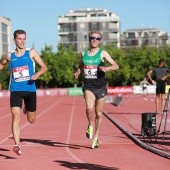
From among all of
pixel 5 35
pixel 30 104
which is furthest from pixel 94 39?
pixel 5 35

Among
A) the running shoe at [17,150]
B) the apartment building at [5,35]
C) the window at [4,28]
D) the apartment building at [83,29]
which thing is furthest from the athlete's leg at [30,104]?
the apartment building at [83,29]

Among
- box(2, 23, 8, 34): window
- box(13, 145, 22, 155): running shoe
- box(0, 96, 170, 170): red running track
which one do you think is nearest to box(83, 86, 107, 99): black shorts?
box(0, 96, 170, 170): red running track

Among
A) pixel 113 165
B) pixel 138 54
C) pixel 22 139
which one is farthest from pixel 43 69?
pixel 138 54

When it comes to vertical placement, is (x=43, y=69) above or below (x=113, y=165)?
above

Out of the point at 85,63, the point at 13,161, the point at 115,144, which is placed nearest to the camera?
the point at 13,161

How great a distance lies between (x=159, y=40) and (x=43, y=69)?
161295 millimetres

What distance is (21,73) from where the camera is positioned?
974 cm

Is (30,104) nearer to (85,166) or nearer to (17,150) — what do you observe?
(17,150)

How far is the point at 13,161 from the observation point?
9266 mm

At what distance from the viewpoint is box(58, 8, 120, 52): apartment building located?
15025cm

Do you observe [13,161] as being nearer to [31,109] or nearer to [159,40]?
[31,109]

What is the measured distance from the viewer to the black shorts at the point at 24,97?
32.0 feet

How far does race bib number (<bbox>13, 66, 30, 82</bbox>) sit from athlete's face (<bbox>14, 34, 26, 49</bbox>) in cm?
37

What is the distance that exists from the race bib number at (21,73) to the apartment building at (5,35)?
130m
